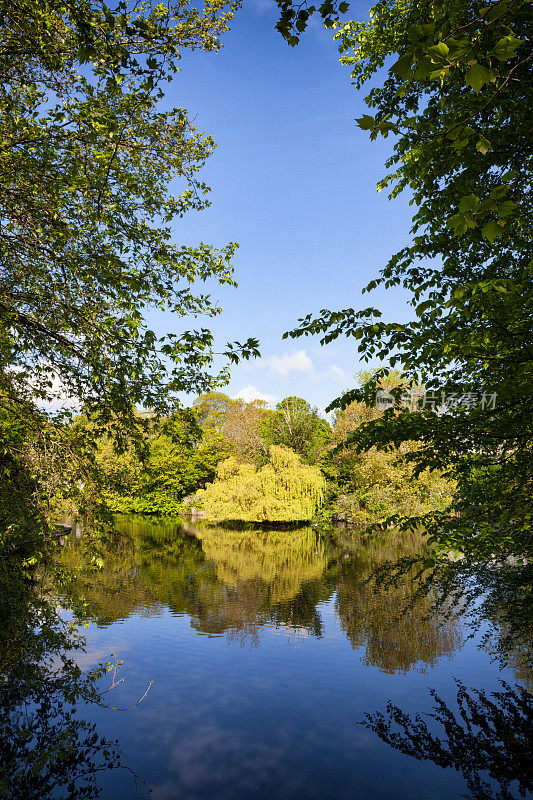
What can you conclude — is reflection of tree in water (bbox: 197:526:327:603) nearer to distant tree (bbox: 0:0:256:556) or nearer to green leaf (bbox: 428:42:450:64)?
distant tree (bbox: 0:0:256:556)

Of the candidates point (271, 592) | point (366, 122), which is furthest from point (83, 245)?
point (271, 592)

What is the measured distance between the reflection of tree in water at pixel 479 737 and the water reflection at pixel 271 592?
5.29ft

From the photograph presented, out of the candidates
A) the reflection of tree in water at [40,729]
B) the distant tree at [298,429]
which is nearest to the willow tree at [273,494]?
the distant tree at [298,429]

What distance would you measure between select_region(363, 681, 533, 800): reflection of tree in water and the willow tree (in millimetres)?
22675

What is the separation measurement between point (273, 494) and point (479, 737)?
24.8 m

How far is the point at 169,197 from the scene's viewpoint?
22.9ft

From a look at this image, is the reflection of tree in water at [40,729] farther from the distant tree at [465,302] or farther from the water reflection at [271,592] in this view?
the distant tree at [465,302]

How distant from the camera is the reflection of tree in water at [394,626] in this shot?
10.0 meters

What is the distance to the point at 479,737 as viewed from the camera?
6523mm

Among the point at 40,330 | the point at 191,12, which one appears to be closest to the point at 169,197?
the point at 191,12

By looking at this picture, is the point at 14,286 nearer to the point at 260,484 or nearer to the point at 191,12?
the point at 191,12

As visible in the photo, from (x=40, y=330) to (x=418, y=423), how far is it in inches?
208

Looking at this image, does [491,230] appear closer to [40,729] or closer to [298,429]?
[40,729]

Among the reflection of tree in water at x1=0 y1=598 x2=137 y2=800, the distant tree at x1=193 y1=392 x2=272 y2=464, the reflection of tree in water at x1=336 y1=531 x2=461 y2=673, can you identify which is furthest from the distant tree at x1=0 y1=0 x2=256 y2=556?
the distant tree at x1=193 y1=392 x2=272 y2=464
